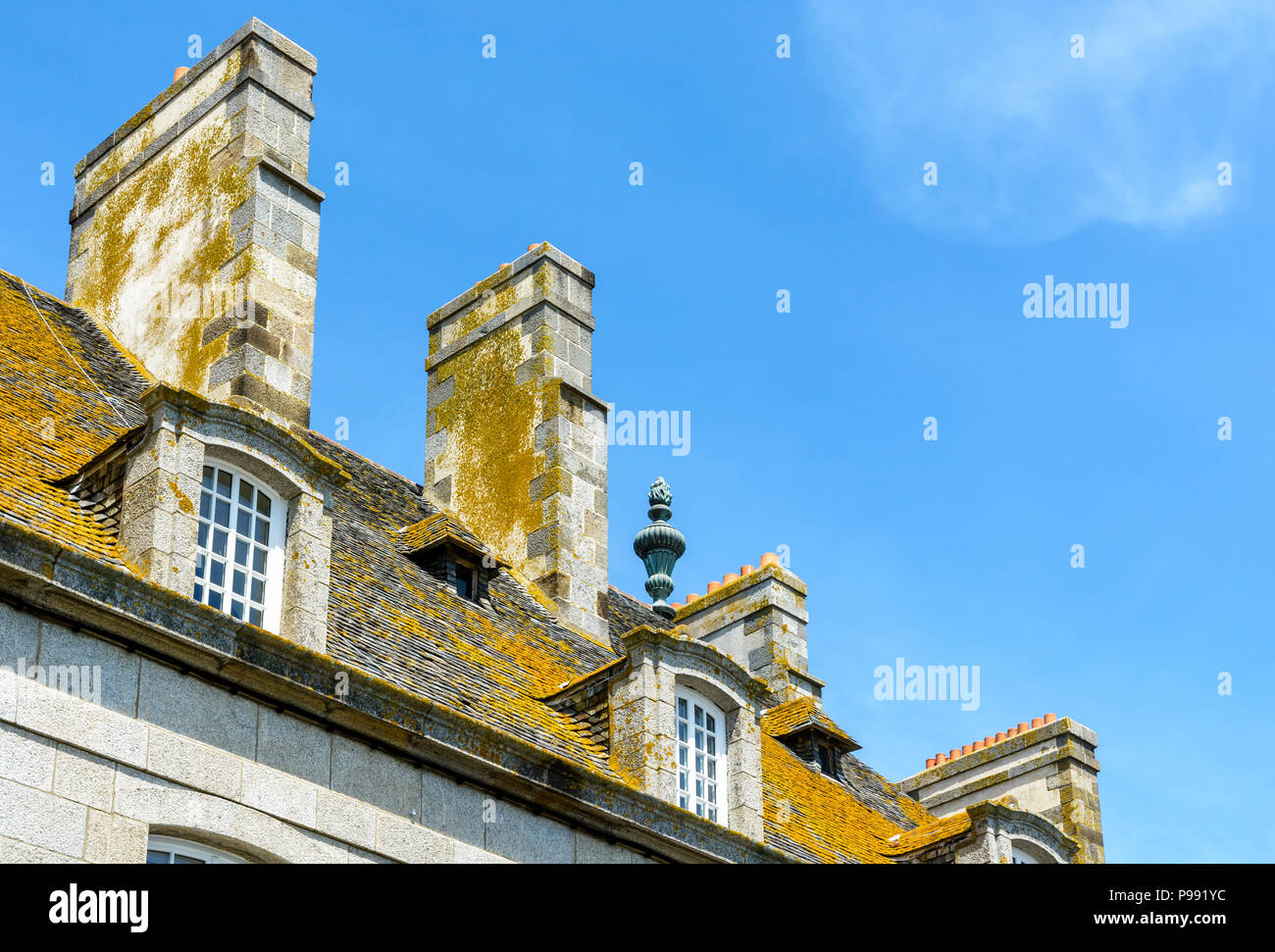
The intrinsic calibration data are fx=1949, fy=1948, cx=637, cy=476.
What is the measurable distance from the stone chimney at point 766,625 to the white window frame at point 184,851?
13262 mm

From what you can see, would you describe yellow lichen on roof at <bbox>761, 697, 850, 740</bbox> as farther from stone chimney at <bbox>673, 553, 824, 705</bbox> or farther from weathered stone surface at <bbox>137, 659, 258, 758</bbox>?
weathered stone surface at <bbox>137, 659, 258, 758</bbox>

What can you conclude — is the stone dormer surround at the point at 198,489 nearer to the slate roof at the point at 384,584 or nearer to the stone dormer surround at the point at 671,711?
the slate roof at the point at 384,584

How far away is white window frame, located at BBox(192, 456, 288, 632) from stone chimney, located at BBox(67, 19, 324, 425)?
212 centimetres

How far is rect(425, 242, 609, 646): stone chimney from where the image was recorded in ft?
72.6

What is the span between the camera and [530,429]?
22.9 m

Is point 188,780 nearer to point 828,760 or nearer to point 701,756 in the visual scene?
point 701,756

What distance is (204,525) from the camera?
50.1 feet

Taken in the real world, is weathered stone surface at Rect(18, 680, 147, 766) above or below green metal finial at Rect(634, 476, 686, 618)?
below

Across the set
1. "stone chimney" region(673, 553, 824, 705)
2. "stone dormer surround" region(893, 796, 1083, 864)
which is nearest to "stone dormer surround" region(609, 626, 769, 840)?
"stone dormer surround" region(893, 796, 1083, 864)

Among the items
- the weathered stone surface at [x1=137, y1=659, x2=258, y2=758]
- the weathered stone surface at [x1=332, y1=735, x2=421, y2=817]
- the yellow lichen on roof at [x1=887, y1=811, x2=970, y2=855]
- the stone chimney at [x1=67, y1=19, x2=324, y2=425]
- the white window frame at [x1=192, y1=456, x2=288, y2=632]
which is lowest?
the weathered stone surface at [x1=332, y1=735, x2=421, y2=817]

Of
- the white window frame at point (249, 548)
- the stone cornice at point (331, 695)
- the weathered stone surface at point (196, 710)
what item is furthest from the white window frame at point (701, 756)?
the weathered stone surface at point (196, 710)

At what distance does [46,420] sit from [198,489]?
7.65 feet

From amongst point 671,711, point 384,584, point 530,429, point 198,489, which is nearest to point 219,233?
point 384,584

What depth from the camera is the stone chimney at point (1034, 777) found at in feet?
87.6
